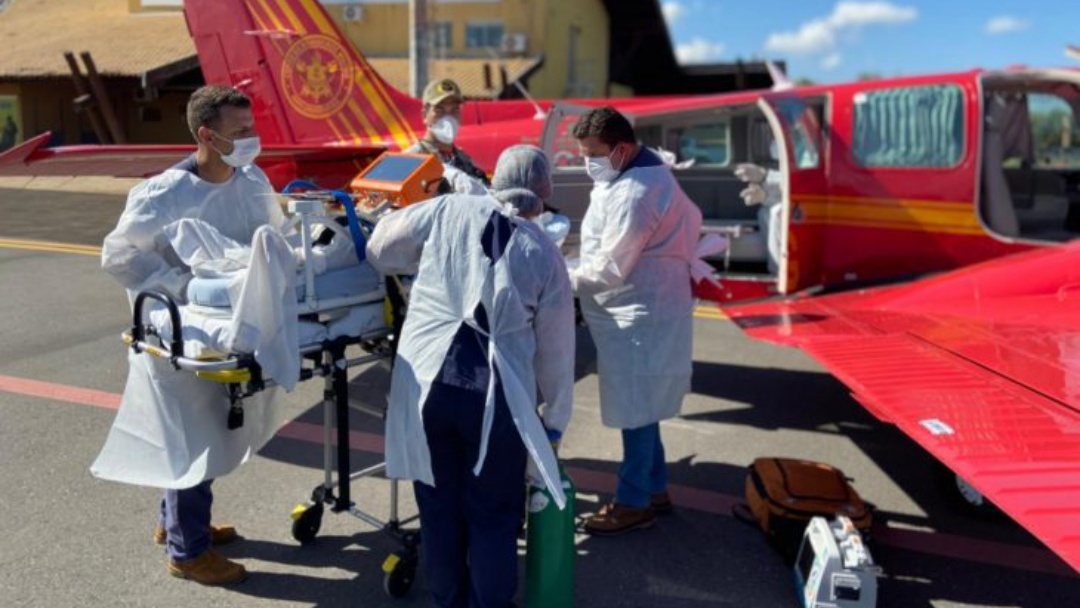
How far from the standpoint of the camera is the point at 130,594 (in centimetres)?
327

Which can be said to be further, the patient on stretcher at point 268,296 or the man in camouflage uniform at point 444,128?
the man in camouflage uniform at point 444,128

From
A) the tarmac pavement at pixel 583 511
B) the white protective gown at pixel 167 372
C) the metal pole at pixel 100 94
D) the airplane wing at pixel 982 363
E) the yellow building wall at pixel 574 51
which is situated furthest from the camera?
the yellow building wall at pixel 574 51

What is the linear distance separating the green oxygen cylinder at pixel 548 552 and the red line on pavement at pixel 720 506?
1.33 metres

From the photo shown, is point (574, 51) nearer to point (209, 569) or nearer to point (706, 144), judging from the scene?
point (706, 144)

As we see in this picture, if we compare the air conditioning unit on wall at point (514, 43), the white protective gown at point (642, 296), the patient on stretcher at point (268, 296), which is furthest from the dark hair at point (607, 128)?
the air conditioning unit on wall at point (514, 43)

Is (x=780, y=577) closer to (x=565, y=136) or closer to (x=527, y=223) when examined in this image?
(x=527, y=223)

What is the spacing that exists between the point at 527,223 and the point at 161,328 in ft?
4.43

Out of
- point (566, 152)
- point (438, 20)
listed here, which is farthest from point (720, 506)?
point (438, 20)

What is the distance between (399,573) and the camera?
332 cm

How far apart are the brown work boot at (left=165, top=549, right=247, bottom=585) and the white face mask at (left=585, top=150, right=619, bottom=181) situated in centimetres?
224

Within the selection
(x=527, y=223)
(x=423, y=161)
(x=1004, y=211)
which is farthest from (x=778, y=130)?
(x=527, y=223)

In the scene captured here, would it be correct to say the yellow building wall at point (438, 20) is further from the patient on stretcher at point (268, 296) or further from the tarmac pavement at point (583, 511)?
the patient on stretcher at point (268, 296)

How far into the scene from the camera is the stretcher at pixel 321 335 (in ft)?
9.23

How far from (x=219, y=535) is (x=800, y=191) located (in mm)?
4574
